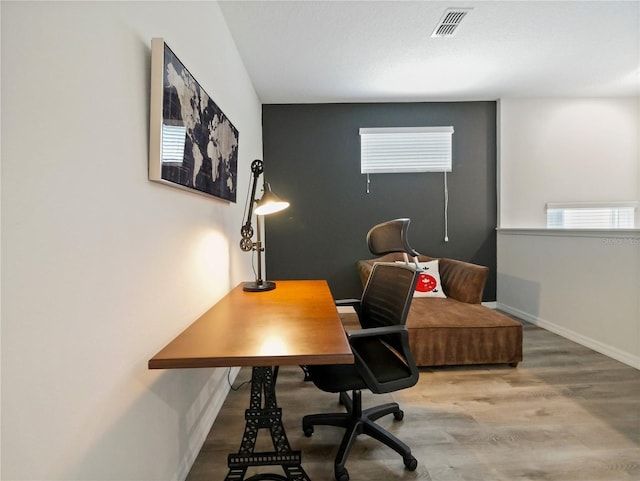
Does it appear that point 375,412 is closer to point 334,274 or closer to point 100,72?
point 100,72

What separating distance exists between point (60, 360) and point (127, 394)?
0.36 meters

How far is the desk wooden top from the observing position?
3.18 feet

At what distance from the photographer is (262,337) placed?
1145 millimetres

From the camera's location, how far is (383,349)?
178cm

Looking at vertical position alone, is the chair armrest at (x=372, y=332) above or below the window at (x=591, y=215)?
below

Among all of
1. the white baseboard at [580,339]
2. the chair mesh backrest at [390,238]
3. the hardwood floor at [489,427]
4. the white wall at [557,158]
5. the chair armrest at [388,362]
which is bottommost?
the hardwood floor at [489,427]

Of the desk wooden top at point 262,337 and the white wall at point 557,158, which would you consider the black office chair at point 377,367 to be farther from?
the white wall at point 557,158

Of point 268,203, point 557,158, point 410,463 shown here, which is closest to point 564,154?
point 557,158

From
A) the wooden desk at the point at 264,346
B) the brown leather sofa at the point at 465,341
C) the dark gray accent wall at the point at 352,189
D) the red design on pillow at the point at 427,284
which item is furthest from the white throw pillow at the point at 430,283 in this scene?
the wooden desk at the point at 264,346

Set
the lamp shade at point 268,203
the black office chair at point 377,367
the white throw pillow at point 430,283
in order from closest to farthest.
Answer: the black office chair at point 377,367 < the lamp shade at point 268,203 < the white throw pillow at point 430,283

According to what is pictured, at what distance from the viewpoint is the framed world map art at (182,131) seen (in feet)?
3.84

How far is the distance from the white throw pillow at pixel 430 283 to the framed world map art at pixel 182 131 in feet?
7.57

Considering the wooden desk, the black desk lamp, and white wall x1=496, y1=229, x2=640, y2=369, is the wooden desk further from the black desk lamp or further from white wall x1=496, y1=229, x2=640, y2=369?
white wall x1=496, y1=229, x2=640, y2=369

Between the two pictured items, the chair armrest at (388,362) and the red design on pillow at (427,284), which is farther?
the red design on pillow at (427,284)
